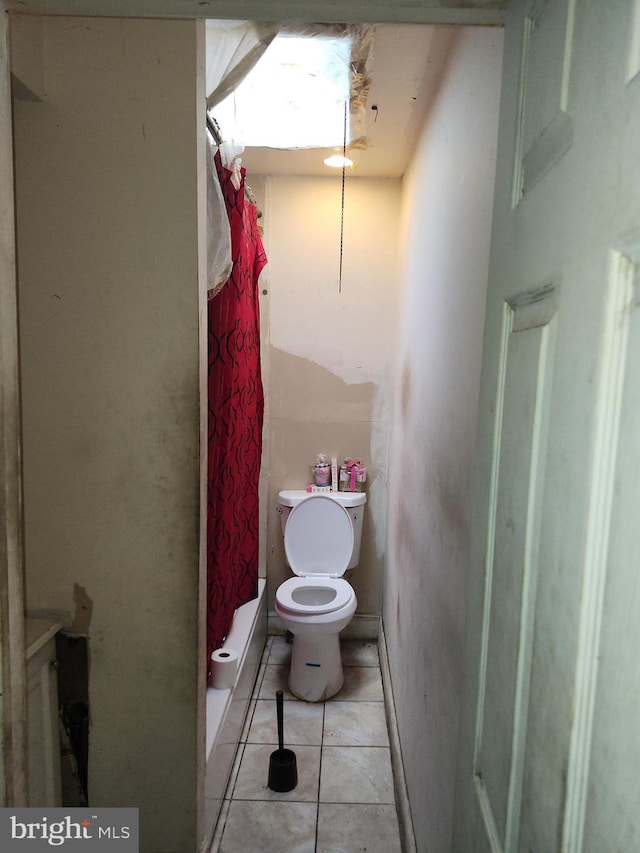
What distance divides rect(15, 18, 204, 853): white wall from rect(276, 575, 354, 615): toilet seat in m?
0.99

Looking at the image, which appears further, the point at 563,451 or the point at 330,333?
the point at 330,333

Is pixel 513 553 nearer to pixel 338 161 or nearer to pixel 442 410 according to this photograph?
pixel 442 410

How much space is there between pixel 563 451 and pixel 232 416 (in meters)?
1.58

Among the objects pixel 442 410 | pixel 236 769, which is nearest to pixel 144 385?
pixel 442 410

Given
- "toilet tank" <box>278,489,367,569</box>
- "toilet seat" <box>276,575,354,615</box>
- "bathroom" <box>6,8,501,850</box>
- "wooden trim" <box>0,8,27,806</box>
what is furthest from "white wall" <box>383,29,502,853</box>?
"wooden trim" <box>0,8,27,806</box>

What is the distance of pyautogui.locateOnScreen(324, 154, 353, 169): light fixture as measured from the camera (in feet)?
7.79

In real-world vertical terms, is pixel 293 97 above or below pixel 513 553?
above

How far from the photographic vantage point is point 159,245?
1.25m

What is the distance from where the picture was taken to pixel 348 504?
267 cm

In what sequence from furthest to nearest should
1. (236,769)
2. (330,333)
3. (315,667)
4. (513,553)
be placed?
1. (330,333)
2. (315,667)
3. (236,769)
4. (513,553)

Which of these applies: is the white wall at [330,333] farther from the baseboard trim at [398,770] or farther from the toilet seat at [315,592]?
the baseboard trim at [398,770]

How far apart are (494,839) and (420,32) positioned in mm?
1813

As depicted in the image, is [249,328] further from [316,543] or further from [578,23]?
[578,23]

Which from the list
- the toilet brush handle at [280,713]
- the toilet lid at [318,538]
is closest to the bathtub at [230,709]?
the toilet brush handle at [280,713]
